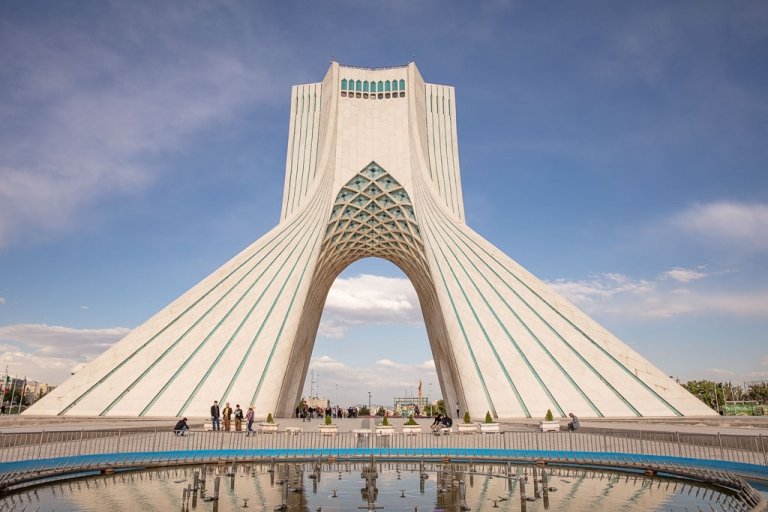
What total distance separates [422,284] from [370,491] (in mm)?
25661

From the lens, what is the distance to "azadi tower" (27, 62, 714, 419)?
63.7ft

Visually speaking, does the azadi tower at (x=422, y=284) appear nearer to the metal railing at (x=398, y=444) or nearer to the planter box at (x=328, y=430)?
the planter box at (x=328, y=430)

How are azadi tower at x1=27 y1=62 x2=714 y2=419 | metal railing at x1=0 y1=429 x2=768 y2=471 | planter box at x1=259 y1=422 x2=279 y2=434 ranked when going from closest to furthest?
1. metal railing at x1=0 y1=429 x2=768 y2=471
2. planter box at x1=259 y1=422 x2=279 y2=434
3. azadi tower at x1=27 y1=62 x2=714 y2=419

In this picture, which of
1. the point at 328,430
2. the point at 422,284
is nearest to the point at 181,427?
the point at 328,430

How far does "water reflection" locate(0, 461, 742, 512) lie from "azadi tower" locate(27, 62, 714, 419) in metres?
9.85

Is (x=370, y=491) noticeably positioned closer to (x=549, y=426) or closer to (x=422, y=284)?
(x=549, y=426)

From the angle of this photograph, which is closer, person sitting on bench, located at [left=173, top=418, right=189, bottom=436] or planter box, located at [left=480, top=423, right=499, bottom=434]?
person sitting on bench, located at [left=173, top=418, right=189, bottom=436]

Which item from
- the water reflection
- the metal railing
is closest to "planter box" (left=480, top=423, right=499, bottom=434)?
the metal railing

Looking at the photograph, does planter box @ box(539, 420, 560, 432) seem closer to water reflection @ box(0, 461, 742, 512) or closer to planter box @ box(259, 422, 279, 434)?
water reflection @ box(0, 461, 742, 512)

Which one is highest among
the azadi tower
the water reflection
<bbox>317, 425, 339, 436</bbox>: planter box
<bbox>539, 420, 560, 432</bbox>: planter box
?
the azadi tower

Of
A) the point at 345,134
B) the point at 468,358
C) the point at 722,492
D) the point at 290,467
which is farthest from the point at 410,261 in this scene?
the point at 722,492

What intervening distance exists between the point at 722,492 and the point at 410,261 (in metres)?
25.2

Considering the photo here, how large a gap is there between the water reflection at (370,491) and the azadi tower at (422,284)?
985 centimetres

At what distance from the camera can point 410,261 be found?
3275cm
